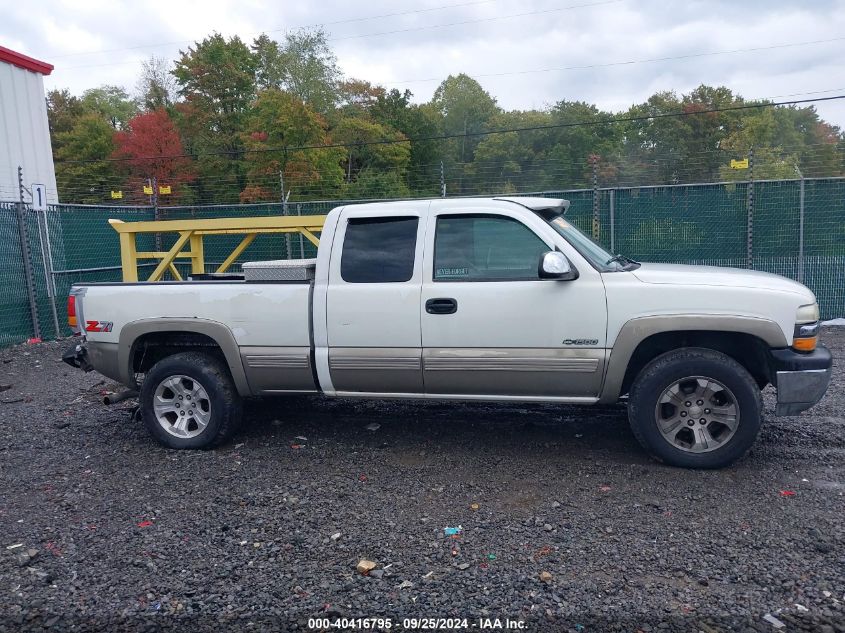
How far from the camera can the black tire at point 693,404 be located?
16.2 feet

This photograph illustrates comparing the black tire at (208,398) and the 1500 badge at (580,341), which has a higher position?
the 1500 badge at (580,341)

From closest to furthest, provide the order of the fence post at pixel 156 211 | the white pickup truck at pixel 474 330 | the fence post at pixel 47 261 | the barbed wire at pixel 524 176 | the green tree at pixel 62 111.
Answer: the white pickup truck at pixel 474 330 → the fence post at pixel 47 261 → the fence post at pixel 156 211 → the barbed wire at pixel 524 176 → the green tree at pixel 62 111

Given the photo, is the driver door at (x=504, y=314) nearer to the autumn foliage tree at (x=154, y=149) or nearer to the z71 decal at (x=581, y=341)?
the z71 decal at (x=581, y=341)

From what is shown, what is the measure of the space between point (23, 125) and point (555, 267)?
1502 cm

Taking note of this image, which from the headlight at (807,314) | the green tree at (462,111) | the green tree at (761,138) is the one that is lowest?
the headlight at (807,314)

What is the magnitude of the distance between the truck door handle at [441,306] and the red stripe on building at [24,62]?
14.1 metres

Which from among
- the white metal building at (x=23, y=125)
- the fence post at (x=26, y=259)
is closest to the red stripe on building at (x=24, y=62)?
the white metal building at (x=23, y=125)

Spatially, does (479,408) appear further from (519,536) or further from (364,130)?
(364,130)

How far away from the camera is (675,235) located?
11.9 m

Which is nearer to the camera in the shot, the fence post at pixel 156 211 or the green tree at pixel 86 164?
the fence post at pixel 156 211

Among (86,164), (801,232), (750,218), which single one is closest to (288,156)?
(86,164)

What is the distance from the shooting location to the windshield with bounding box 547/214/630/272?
529 centimetres

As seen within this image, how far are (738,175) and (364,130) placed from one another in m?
17.4

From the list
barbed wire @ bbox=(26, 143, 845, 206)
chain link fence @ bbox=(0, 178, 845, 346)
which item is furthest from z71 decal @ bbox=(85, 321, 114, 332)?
barbed wire @ bbox=(26, 143, 845, 206)
